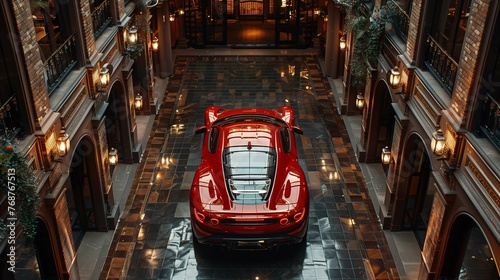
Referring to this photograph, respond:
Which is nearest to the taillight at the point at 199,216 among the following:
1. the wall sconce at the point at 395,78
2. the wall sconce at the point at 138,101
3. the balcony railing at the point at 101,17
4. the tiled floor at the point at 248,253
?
the tiled floor at the point at 248,253

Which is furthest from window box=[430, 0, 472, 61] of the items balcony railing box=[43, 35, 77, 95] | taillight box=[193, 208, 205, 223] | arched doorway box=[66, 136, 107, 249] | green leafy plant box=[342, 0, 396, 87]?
arched doorway box=[66, 136, 107, 249]

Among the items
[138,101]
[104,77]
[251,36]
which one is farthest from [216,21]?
[104,77]

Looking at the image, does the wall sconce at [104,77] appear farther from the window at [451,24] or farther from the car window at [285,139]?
the window at [451,24]

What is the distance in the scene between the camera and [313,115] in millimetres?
15570

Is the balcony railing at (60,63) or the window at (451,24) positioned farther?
the window at (451,24)

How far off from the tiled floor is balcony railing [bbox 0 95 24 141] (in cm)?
369

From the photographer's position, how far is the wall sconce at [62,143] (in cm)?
784

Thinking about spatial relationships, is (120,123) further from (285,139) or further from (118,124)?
(285,139)

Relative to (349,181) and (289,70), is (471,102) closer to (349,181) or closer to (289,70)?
(349,181)

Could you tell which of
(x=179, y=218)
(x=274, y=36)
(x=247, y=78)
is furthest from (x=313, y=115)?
(x=274, y=36)

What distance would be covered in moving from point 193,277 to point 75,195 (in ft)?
9.82

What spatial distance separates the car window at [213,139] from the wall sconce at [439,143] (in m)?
4.52

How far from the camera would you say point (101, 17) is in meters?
11.0

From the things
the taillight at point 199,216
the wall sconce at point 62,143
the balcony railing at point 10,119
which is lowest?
the taillight at point 199,216
